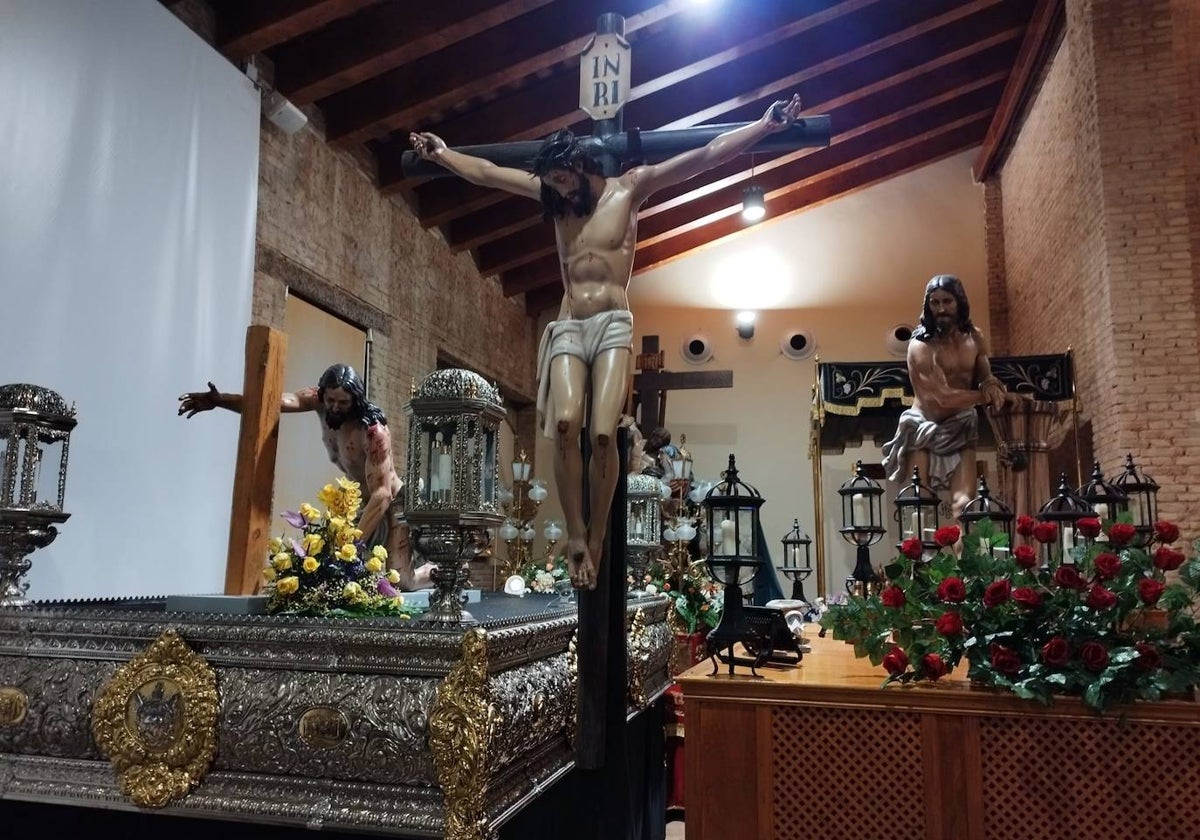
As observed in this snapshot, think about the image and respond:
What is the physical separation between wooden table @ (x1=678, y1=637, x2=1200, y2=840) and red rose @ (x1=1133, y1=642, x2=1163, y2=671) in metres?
0.11

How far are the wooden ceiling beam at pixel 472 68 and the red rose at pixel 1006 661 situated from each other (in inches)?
235

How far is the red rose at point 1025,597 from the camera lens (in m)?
2.73

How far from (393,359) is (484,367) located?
8.19 feet

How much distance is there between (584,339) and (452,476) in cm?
67

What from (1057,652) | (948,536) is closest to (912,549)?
(948,536)

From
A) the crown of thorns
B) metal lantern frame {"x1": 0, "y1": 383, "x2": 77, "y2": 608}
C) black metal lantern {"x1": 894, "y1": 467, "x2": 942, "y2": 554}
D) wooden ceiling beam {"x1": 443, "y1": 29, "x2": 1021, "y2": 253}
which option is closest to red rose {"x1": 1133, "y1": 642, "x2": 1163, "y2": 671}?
black metal lantern {"x1": 894, "y1": 467, "x2": 942, "y2": 554}

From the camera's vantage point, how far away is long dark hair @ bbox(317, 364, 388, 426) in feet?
12.9

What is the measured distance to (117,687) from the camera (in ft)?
9.21

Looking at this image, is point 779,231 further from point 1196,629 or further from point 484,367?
point 1196,629

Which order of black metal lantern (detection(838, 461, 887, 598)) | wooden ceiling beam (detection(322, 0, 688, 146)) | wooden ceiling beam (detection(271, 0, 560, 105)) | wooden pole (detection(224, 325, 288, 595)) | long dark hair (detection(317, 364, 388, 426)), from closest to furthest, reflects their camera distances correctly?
wooden pole (detection(224, 325, 288, 595)) → long dark hair (detection(317, 364, 388, 426)) → black metal lantern (detection(838, 461, 887, 598)) → wooden ceiling beam (detection(271, 0, 560, 105)) → wooden ceiling beam (detection(322, 0, 688, 146))

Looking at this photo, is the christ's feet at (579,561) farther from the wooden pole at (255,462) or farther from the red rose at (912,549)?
the wooden pole at (255,462)

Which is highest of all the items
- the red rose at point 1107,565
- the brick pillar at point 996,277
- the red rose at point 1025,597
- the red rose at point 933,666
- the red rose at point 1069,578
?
the brick pillar at point 996,277

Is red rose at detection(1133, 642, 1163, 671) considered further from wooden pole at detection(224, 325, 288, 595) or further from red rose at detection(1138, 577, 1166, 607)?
wooden pole at detection(224, 325, 288, 595)

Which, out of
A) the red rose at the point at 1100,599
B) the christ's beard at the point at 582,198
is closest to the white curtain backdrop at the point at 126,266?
the christ's beard at the point at 582,198
